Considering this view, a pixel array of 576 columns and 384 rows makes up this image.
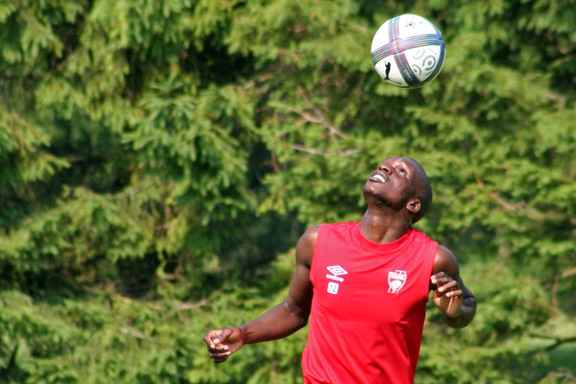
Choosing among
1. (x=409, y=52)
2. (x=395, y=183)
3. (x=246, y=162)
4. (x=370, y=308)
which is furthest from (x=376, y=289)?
(x=246, y=162)

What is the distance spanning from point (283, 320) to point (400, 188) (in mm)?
837

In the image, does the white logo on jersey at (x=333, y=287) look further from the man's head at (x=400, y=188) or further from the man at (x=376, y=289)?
the man's head at (x=400, y=188)

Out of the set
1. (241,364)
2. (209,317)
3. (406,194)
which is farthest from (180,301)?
(406,194)

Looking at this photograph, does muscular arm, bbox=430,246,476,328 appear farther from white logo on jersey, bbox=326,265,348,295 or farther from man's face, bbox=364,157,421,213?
A: white logo on jersey, bbox=326,265,348,295

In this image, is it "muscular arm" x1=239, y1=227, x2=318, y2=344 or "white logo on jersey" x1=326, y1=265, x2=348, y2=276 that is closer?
"white logo on jersey" x1=326, y1=265, x2=348, y2=276

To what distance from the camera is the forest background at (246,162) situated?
797 centimetres

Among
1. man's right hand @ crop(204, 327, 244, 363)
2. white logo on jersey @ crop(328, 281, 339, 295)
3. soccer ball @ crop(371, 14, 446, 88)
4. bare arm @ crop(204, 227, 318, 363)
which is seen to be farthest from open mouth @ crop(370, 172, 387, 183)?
soccer ball @ crop(371, 14, 446, 88)

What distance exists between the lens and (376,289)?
319cm

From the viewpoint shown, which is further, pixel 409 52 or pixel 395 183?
pixel 409 52

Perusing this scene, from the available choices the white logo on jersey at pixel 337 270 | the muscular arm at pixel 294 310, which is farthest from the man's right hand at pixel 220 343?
the white logo on jersey at pixel 337 270

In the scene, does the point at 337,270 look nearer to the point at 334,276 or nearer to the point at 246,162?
the point at 334,276

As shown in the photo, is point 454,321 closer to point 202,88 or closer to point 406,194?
point 406,194

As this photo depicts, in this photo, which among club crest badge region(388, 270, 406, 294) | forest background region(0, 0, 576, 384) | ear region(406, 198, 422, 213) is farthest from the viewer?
forest background region(0, 0, 576, 384)

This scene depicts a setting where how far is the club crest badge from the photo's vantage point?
317 cm
